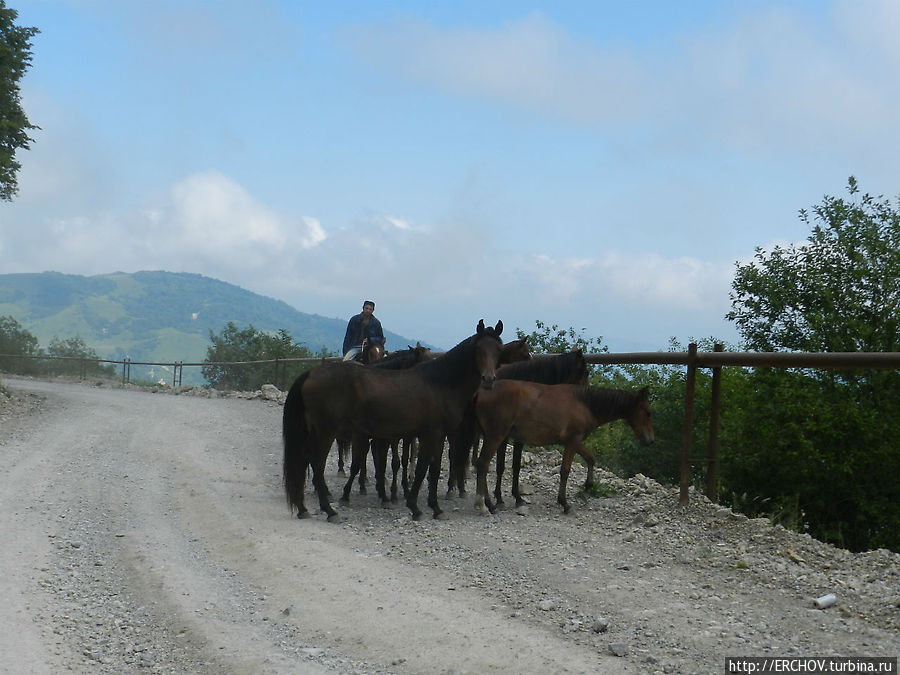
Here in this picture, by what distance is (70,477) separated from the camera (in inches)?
372

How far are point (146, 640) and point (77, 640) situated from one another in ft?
1.23

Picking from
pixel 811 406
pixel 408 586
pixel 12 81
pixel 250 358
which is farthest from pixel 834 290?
pixel 250 358

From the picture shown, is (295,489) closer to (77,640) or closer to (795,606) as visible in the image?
(77,640)

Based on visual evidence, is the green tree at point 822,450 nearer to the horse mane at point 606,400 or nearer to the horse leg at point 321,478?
the horse mane at point 606,400

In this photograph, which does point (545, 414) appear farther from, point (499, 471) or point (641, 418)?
point (641, 418)

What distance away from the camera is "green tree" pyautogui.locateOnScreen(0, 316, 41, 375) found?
3962cm

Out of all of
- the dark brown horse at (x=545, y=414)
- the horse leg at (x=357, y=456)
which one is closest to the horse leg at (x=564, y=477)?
the dark brown horse at (x=545, y=414)

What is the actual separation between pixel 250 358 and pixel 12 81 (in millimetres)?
30700

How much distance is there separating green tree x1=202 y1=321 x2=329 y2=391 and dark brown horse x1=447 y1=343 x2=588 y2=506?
15.6m

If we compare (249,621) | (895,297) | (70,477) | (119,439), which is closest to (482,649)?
(249,621)

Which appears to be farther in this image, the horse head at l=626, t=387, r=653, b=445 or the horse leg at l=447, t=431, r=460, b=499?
the horse leg at l=447, t=431, r=460, b=499

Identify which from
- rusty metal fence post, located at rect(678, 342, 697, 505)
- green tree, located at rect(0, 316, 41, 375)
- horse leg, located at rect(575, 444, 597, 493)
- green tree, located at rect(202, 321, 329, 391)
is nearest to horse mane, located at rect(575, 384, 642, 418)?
horse leg, located at rect(575, 444, 597, 493)

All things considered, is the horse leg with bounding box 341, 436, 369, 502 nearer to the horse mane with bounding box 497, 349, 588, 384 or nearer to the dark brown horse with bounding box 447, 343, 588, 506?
the dark brown horse with bounding box 447, 343, 588, 506

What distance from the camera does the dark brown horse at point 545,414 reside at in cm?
790
